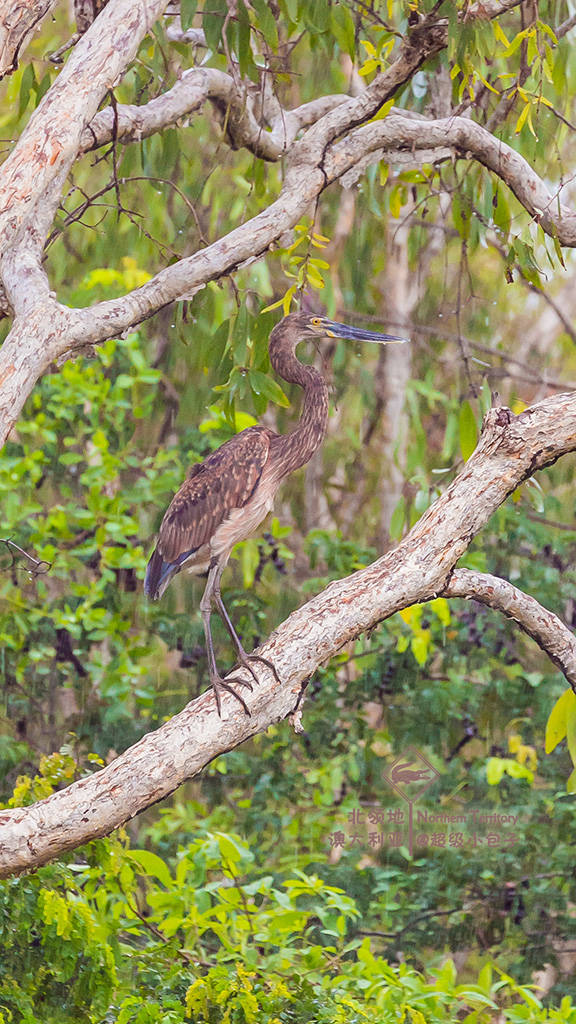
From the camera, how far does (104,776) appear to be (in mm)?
1187

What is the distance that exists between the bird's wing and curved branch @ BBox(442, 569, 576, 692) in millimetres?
339

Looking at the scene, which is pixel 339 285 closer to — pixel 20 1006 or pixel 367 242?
pixel 367 242

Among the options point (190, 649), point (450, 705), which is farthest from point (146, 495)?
point (450, 705)

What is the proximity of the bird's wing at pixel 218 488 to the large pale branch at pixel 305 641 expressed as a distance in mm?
268

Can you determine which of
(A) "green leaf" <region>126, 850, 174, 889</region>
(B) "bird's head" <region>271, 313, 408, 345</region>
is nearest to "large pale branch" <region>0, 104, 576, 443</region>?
(B) "bird's head" <region>271, 313, 408, 345</region>

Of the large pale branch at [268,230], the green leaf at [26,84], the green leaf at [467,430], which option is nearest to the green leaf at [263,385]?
the large pale branch at [268,230]

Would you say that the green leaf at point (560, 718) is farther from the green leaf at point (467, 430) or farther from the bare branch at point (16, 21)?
the bare branch at point (16, 21)

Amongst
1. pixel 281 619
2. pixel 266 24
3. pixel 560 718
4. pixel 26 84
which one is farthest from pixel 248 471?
pixel 281 619

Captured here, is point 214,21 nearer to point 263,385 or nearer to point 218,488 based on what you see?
point 263,385

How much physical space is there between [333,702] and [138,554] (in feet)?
2.21

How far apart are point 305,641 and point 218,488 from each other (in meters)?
0.33

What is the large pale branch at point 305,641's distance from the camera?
1169mm
